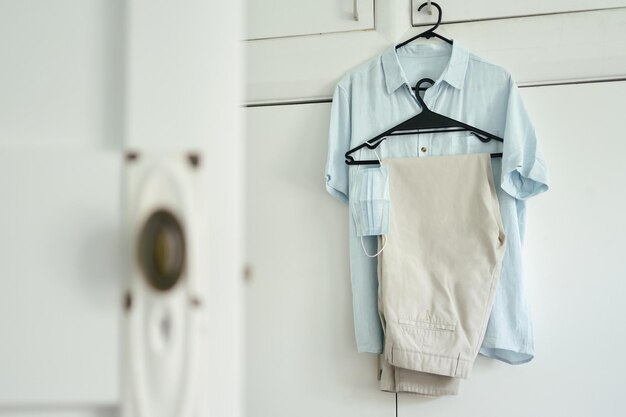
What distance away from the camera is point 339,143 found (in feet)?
3.56

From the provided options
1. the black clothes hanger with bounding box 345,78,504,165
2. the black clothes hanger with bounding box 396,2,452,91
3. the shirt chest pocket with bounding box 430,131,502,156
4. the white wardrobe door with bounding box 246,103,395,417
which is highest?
the black clothes hanger with bounding box 396,2,452,91

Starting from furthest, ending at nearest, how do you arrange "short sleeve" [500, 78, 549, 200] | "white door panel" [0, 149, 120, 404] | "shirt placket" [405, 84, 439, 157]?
"shirt placket" [405, 84, 439, 157] < "short sleeve" [500, 78, 549, 200] < "white door panel" [0, 149, 120, 404]

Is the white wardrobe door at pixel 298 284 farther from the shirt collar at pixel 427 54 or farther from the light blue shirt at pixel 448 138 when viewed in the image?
the shirt collar at pixel 427 54

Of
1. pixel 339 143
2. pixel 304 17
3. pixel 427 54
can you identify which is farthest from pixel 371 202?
pixel 304 17

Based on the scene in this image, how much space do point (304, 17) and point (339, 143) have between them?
0.36 m

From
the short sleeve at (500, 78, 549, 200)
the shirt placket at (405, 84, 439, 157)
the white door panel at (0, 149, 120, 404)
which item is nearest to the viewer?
the white door panel at (0, 149, 120, 404)

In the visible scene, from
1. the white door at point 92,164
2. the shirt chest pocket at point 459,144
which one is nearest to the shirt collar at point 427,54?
the shirt chest pocket at point 459,144

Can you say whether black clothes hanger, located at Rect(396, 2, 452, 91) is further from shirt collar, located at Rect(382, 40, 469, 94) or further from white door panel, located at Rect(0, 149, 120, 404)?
white door panel, located at Rect(0, 149, 120, 404)

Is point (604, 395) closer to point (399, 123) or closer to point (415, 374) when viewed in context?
point (415, 374)

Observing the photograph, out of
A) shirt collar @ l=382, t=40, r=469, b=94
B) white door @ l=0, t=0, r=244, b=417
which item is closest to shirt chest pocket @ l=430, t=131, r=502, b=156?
shirt collar @ l=382, t=40, r=469, b=94

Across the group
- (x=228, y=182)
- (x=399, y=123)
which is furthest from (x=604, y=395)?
(x=228, y=182)

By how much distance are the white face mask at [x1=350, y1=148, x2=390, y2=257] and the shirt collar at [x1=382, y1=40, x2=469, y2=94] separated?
22 centimetres

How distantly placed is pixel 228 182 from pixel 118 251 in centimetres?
7

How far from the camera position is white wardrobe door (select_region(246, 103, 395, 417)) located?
109 centimetres
